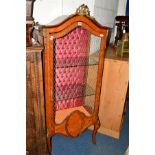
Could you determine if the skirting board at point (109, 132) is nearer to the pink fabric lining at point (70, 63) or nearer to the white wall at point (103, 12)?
the pink fabric lining at point (70, 63)

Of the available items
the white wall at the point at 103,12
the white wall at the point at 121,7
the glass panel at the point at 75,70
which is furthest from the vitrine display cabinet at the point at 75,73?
the white wall at the point at 121,7

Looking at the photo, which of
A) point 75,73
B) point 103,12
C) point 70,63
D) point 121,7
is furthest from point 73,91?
point 121,7

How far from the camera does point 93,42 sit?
1892 millimetres

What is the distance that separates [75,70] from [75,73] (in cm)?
3

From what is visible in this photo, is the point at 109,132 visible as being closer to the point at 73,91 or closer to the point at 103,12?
the point at 73,91

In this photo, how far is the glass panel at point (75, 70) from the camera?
1.81 m

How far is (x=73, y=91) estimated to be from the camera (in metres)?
1.94

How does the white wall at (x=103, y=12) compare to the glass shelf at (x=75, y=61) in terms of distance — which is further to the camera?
the white wall at (x=103, y=12)

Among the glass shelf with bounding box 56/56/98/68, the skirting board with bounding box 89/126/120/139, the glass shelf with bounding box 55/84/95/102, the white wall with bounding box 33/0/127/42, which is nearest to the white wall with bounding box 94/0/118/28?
the white wall with bounding box 33/0/127/42

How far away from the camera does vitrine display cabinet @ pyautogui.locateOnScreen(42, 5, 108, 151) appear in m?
1.56
